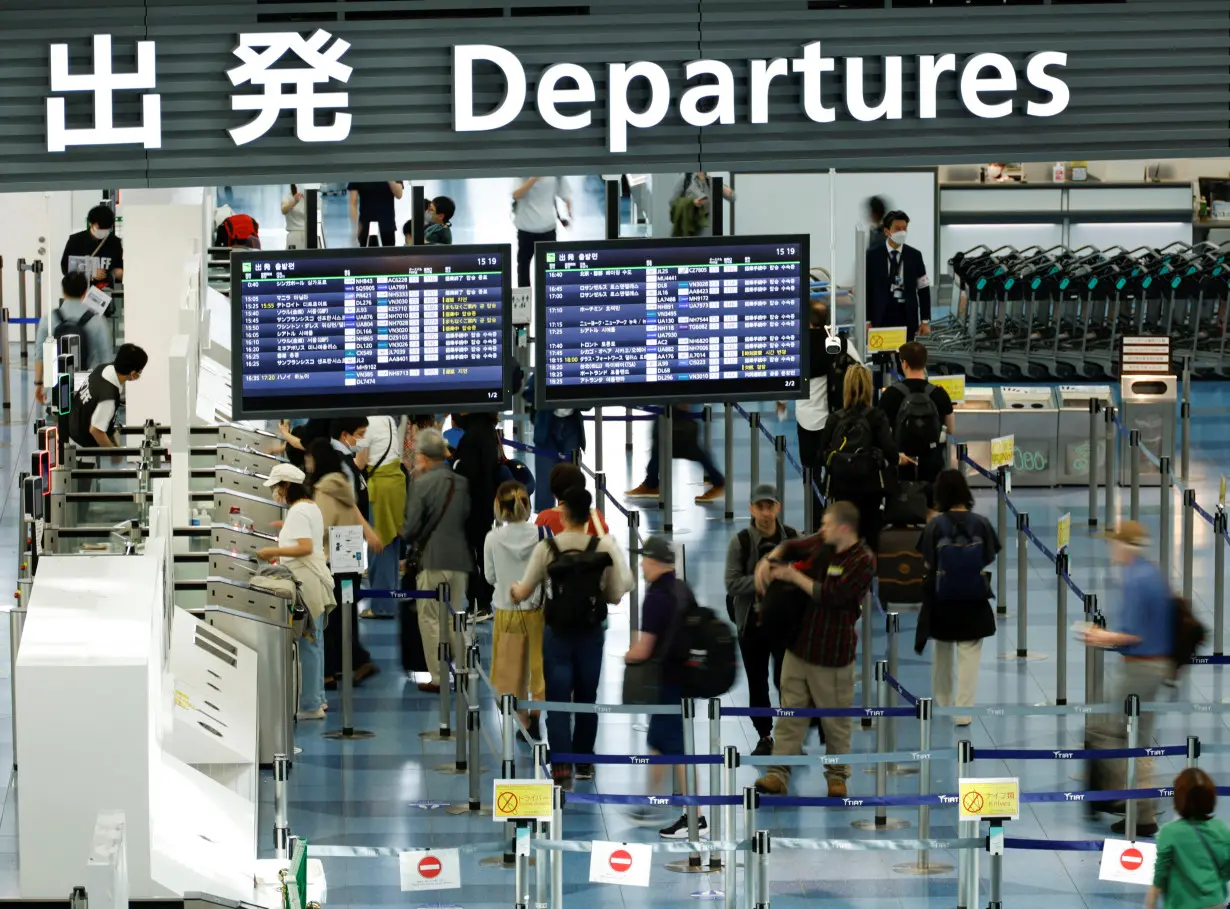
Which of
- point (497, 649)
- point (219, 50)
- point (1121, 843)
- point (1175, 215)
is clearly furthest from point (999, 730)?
point (1175, 215)

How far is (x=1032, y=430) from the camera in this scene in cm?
1730

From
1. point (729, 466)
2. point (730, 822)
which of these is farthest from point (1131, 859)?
point (729, 466)

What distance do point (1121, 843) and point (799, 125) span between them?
3532mm

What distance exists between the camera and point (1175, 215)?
1000 inches

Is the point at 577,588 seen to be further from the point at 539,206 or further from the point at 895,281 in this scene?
the point at 539,206

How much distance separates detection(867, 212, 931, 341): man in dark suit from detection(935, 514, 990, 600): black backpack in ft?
18.8

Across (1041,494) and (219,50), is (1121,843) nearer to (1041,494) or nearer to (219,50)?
(219,50)

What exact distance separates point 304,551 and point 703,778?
7.83 feet

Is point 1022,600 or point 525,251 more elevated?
point 525,251

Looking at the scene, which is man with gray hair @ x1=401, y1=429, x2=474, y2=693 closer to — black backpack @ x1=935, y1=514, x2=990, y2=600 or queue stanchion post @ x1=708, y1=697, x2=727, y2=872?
queue stanchion post @ x1=708, y1=697, x2=727, y2=872

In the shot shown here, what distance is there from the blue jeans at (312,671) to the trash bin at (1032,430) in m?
6.67

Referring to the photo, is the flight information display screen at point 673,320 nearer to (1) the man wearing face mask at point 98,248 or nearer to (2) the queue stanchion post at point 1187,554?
(2) the queue stanchion post at point 1187,554

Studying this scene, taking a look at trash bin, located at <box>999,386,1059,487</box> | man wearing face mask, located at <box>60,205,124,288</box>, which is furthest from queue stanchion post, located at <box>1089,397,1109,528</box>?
man wearing face mask, located at <box>60,205,124,288</box>

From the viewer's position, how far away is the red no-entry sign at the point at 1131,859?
8.34 metres
